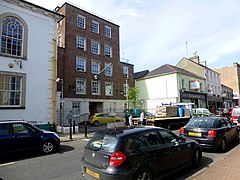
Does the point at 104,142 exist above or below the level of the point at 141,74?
below

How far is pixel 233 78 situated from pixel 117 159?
62.9 meters

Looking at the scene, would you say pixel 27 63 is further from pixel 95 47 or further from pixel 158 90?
pixel 158 90

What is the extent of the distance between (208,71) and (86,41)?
94.9 feet

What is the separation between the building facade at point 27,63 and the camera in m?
14.1

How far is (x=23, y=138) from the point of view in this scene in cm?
775

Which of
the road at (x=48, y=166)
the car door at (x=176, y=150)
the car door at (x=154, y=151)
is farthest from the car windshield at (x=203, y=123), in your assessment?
the car door at (x=154, y=151)

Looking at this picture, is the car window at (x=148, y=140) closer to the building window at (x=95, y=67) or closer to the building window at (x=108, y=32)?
the building window at (x=95, y=67)

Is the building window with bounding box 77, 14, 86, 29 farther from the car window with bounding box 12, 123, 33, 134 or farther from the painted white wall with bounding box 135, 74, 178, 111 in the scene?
the car window with bounding box 12, 123, 33, 134

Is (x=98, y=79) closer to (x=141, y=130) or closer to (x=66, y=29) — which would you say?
(x=66, y=29)

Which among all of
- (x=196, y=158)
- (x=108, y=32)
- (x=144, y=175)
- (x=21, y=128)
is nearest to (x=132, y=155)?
(x=144, y=175)

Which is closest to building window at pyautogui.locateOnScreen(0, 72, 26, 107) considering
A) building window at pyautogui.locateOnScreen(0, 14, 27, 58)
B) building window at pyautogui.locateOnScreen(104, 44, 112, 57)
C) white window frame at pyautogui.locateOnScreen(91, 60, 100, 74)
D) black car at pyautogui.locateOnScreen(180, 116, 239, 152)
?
building window at pyautogui.locateOnScreen(0, 14, 27, 58)

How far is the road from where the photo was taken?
18.2ft

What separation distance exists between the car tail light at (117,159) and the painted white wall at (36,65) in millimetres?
12304

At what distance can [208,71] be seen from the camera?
42781 millimetres
